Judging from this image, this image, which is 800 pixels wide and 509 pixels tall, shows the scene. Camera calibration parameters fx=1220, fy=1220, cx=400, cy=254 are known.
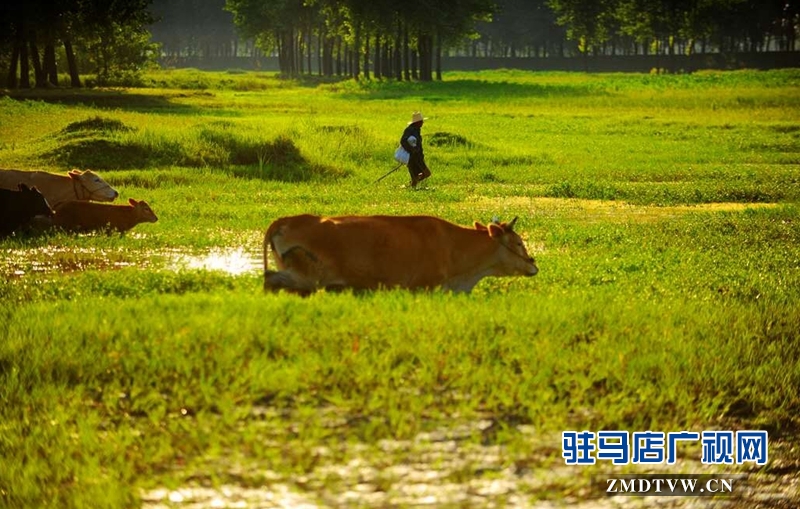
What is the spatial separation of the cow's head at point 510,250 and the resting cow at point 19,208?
23.0 ft

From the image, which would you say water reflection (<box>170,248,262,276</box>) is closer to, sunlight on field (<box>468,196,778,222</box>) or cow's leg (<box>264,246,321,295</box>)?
cow's leg (<box>264,246,321,295</box>)

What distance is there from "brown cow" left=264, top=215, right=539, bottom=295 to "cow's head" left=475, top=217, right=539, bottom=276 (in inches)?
0.5

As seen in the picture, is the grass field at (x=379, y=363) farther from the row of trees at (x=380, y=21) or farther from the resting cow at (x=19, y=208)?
the row of trees at (x=380, y=21)

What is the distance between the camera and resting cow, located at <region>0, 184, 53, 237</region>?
15.4m

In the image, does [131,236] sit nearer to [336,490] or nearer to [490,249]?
[490,249]

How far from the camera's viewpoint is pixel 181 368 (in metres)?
8.02

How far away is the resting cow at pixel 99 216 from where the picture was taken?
15.7 meters

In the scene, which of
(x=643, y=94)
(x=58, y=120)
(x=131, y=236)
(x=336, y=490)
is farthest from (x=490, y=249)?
(x=643, y=94)

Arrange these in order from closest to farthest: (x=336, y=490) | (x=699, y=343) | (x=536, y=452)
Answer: (x=336, y=490) < (x=536, y=452) < (x=699, y=343)

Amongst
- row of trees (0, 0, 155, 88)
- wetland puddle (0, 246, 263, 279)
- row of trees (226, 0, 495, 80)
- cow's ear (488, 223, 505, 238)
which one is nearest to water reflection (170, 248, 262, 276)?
wetland puddle (0, 246, 263, 279)

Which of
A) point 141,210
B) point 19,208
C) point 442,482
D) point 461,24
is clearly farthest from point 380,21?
point 442,482

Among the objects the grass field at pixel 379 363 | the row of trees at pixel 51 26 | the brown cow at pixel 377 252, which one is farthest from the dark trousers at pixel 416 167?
the row of trees at pixel 51 26

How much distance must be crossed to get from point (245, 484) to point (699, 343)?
4335 millimetres

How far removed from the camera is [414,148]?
22.8 meters
